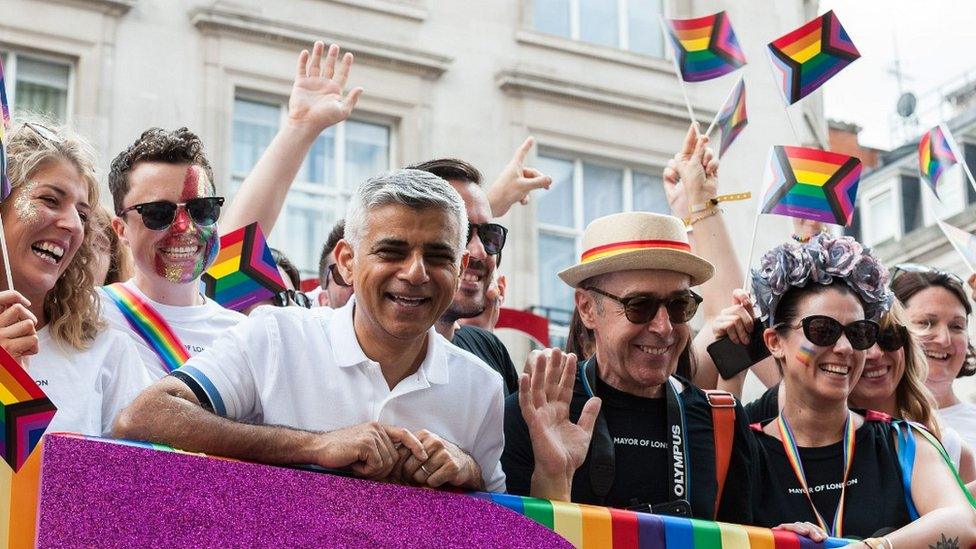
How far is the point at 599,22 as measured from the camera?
728 inches

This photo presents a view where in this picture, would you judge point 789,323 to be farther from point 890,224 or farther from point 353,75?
point 890,224

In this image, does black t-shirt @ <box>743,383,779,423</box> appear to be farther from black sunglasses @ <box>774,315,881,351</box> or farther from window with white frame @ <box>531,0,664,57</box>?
window with white frame @ <box>531,0,664,57</box>

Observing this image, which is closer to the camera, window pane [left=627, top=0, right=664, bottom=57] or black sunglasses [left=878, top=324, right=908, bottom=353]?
black sunglasses [left=878, top=324, right=908, bottom=353]

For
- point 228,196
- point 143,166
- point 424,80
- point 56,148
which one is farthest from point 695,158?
point 424,80

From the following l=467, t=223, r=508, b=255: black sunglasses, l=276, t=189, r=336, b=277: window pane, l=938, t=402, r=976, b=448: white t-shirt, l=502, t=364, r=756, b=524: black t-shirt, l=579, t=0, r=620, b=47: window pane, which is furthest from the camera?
l=579, t=0, r=620, b=47: window pane

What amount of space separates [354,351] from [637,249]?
124cm

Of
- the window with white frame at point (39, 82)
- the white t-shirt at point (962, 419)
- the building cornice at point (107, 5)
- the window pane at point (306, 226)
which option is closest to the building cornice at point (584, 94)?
the window pane at point (306, 226)

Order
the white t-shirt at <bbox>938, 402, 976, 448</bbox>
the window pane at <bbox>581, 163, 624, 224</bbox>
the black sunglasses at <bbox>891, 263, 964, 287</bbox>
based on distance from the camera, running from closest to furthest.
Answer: the white t-shirt at <bbox>938, 402, 976, 448</bbox>, the black sunglasses at <bbox>891, 263, 964, 287</bbox>, the window pane at <bbox>581, 163, 624, 224</bbox>

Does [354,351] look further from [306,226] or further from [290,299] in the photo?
[306,226]

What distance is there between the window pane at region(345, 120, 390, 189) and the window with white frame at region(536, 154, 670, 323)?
1.94 meters

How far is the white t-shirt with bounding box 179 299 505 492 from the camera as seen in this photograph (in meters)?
3.85

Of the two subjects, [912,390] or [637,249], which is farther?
[912,390]

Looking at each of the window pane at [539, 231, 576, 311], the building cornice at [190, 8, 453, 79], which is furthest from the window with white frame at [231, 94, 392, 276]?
the window pane at [539, 231, 576, 311]

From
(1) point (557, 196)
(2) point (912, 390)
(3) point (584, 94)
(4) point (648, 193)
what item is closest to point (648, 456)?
(2) point (912, 390)
